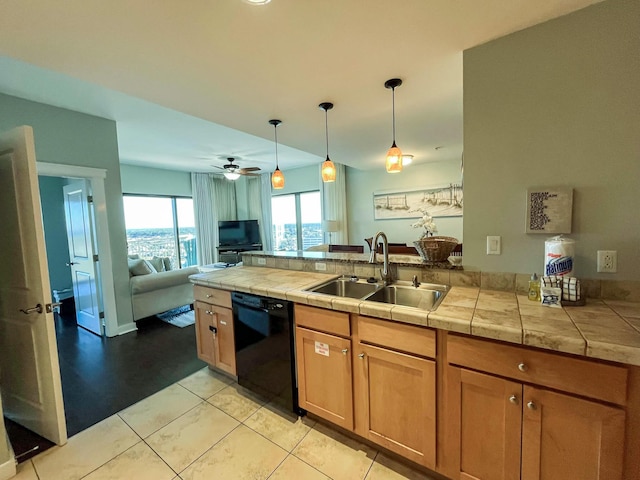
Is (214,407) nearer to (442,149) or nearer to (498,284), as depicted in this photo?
(498,284)

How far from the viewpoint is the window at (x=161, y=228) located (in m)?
5.66

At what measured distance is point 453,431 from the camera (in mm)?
1244

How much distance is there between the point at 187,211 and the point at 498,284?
6.77 m

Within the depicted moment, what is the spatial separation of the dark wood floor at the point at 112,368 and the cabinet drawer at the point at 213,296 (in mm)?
776

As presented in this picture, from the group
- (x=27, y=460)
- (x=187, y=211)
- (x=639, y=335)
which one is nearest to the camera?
(x=639, y=335)

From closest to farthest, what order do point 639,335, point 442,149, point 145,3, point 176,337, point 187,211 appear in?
point 639,335, point 145,3, point 176,337, point 442,149, point 187,211

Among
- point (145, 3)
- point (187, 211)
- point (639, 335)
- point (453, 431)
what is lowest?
point (453, 431)

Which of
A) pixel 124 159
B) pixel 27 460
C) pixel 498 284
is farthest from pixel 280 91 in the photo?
pixel 124 159

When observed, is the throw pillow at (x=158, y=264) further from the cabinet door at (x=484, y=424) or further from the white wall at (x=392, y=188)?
the cabinet door at (x=484, y=424)

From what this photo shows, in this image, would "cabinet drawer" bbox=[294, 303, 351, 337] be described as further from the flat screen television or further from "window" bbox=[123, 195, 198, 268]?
the flat screen television

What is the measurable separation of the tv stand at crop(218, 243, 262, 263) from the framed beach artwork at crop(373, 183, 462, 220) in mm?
3278

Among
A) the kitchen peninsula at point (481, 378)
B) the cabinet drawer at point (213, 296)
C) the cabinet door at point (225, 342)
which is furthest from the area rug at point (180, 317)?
the kitchen peninsula at point (481, 378)

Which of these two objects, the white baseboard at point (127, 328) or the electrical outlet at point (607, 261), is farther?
the white baseboard at point (127, 328)

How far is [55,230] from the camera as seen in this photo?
16.0ft
